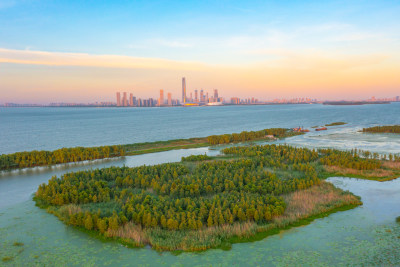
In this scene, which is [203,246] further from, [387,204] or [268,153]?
[268,153]

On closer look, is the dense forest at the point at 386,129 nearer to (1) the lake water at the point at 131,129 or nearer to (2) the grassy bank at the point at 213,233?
(1) the lake water at the point at 131,129

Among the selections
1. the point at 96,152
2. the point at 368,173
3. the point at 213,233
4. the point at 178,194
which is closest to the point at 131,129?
the point at 96,152

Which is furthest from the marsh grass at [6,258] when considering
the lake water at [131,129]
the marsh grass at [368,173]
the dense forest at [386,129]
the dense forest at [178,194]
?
the dense forest at [386,129]

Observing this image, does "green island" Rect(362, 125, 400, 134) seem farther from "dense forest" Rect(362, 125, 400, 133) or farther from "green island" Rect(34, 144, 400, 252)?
"green island" Rect(34, 144, 400, 252)

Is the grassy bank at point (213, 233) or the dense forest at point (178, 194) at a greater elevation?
the dense forest at point (178, 194)

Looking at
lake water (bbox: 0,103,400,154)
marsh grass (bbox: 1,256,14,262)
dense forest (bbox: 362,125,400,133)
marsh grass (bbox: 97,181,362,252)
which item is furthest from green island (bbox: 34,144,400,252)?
dense forest (bbox: 362,125,400,133)

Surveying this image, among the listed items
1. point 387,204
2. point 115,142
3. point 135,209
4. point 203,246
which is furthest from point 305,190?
point 115,142

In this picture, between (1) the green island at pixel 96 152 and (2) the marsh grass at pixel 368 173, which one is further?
(1) the green island at pixel 96 152
